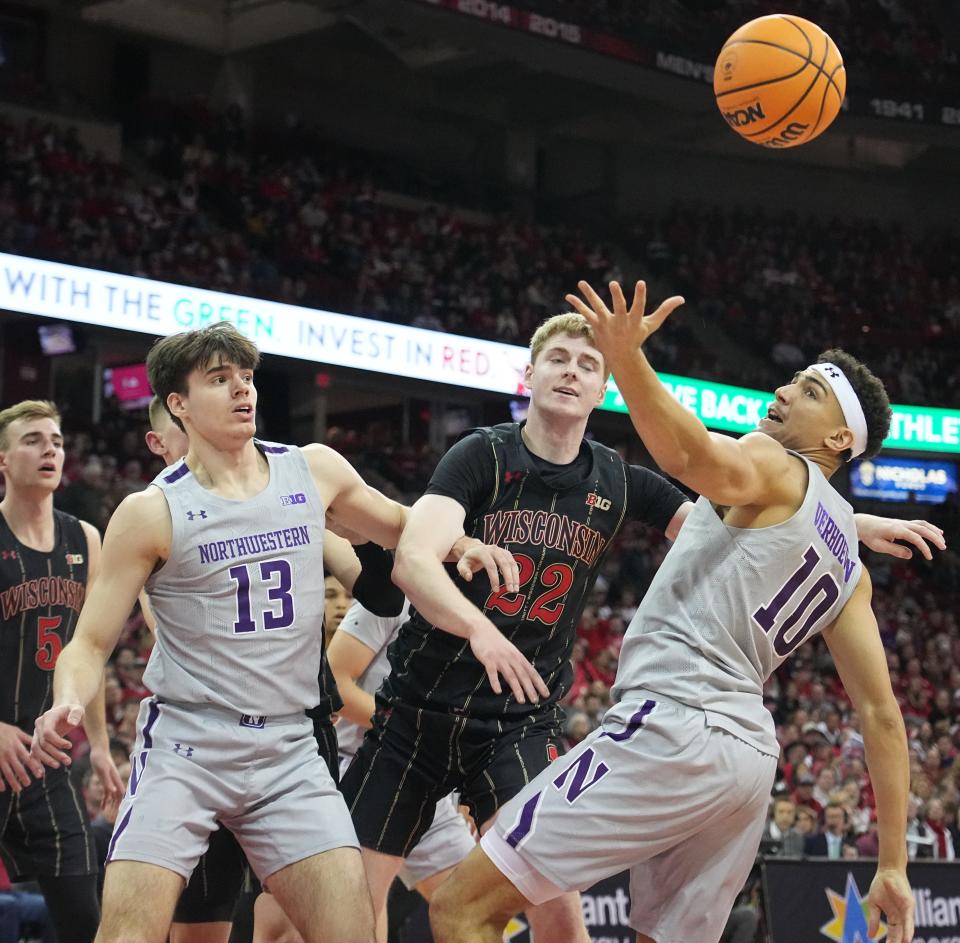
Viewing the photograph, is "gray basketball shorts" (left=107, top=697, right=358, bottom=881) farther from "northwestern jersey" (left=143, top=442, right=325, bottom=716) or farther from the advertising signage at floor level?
the advertising signage at floor level

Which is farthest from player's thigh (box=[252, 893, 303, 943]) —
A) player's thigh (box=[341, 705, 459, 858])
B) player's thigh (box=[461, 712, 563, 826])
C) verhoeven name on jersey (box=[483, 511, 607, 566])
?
verhoeven name on jersey (box=[483, 511, 607, 566])

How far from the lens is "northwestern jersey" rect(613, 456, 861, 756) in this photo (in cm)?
405

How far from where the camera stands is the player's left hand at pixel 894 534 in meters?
4.60

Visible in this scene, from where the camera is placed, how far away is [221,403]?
4.39 meters

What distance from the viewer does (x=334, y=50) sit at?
91.5 ft

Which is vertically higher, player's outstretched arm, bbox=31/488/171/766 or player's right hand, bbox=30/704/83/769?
player's outstretched arm, bbox=31/488/171/766

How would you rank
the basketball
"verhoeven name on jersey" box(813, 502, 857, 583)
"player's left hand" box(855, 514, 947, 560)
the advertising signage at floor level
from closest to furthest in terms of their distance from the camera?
1. "verhoeven name on jersey" box(813, 502, 857, 583)
2. "player's left hand" box(855, 514, 947, 560)
3. the basketball
4. the advertising signage at floor level

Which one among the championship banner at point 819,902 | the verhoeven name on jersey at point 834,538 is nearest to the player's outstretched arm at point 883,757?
the verhoeven name on jersey at point 834,538

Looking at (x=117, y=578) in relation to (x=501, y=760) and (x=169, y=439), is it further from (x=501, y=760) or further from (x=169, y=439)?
(x=169, y=439)

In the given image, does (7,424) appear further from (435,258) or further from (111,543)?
(435,258)

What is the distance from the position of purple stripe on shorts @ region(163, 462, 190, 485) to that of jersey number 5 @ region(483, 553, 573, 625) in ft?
3.60

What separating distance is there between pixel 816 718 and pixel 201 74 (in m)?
17.1

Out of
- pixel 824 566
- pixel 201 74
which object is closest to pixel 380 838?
pixel 824 566

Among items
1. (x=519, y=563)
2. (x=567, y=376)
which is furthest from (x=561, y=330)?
(x=519, y=563)
